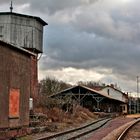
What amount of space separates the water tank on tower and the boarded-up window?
22732 mm

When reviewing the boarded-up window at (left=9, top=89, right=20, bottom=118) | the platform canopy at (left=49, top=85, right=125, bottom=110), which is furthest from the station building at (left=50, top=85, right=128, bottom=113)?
the boarded-up window at (left=9, top=89, right=20, bottom=118)

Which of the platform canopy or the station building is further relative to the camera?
the platform canopy

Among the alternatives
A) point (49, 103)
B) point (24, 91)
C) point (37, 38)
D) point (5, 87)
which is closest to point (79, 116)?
point (49, 103)

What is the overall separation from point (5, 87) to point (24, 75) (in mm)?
2987

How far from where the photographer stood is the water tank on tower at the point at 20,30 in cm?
4472

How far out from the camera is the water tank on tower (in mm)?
44719

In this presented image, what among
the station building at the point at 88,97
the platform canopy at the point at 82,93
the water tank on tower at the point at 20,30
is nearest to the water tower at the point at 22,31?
the water tank on tower at the point at 20,30

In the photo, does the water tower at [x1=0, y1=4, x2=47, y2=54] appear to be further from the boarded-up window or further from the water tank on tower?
the boarded-up window

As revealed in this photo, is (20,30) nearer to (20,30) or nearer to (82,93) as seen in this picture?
(20,30)

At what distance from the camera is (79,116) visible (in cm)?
4544

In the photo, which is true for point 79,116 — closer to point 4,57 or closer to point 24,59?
point 24,59

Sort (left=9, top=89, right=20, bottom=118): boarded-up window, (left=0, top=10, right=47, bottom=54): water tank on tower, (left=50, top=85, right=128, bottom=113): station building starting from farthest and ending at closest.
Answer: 1. (left=50, top=85, right=128, bottom=113): station building
2. (left=0, top=10, right=47, bottom=54): water tank on tower
3. (left=9, top=89, right=20, bottom=118): boarded-up window

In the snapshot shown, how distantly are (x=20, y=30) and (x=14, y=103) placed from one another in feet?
80.9

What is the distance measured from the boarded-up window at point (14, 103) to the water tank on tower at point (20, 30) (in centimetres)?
2273
